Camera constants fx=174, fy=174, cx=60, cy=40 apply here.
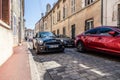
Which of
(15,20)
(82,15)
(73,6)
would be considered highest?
(73,6)

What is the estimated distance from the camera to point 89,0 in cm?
1617

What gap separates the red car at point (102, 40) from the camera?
7.70 meters

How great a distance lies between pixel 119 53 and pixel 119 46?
0.31 metres

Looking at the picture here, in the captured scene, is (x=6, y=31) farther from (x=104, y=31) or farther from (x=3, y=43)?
(x=104, y=31)

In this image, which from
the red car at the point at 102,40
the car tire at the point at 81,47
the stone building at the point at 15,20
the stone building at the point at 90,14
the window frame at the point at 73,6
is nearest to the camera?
the red car at the point at 102,40

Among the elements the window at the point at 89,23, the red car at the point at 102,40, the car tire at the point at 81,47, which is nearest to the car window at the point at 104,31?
the red car at the point at 102,40

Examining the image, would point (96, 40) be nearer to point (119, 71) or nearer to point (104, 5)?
point (119, 71)

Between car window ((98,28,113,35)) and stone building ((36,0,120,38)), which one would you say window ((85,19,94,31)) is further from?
car window ((98,28,113,35))

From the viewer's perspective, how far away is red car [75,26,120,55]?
25.2 ft

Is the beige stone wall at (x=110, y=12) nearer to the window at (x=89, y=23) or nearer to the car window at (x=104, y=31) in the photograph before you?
the window at (x=89, y=23)

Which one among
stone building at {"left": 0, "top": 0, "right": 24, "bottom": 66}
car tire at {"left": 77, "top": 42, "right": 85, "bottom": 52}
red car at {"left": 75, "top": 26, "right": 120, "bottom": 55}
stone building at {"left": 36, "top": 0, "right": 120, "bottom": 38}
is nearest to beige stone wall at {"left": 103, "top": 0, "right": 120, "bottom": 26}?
stone building at {"left": 36, "top": 0, "right": 120, "bottom": 38}

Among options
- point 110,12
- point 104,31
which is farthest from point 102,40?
point 110,12

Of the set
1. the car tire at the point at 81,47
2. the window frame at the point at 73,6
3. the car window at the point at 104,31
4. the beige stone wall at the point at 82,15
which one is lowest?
the car tire at the point at 81,47

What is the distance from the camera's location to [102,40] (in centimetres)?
856
